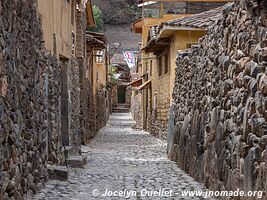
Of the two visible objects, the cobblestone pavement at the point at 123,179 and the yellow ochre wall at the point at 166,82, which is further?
the yellow ochre wall at the point at 166,82

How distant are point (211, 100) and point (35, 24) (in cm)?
295

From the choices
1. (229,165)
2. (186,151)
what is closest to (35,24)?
(229,165)

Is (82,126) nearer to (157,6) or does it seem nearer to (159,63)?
(159,63)

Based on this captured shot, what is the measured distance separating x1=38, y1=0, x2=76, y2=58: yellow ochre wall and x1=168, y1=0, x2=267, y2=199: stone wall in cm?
283

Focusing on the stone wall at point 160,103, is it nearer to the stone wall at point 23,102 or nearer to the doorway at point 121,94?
the stone wall at point 23,102

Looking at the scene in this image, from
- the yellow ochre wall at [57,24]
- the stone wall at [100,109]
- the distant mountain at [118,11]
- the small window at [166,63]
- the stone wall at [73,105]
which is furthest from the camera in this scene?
the distant mountain at [118,11]

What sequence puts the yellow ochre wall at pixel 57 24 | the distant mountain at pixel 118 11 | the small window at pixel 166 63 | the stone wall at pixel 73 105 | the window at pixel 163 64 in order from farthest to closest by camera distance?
the distant mountain at pixel 118 11, the window at pixel 163 64, the small window at pixel 166 63, the stone wall at pixel 73 105, the yellow ochre wall at pixel 57 24

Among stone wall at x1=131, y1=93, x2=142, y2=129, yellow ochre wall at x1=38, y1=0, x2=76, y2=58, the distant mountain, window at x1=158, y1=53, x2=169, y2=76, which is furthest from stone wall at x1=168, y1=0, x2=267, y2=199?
the distant mountain

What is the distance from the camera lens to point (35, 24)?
7.40 m

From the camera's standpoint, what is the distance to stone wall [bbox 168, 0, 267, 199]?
16.3 feet

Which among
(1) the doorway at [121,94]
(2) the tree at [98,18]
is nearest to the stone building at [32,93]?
(1) the doorway at [121,94]

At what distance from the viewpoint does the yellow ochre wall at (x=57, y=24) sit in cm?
870

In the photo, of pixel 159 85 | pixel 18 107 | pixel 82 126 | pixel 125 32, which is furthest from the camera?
pixel 125 32

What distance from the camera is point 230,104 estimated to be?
6.28m
